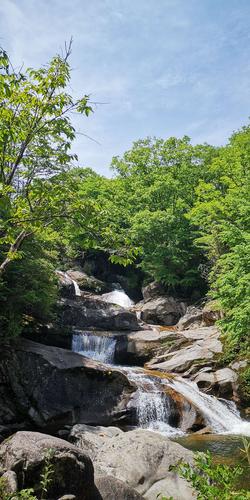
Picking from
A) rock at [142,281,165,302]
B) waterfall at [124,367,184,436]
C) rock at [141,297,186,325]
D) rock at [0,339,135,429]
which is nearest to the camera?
rock at [0,339,135,429]

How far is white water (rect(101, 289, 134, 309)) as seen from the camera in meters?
31.4

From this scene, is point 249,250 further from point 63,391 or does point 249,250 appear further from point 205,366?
point 63,391

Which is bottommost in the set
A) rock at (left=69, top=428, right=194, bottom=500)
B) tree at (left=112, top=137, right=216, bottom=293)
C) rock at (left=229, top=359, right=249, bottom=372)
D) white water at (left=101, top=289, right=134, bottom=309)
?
rock at (left=69, top=428, right=194, bottom=500)

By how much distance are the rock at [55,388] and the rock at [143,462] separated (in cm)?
493

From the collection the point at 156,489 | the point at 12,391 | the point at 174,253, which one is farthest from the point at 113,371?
the point at 174,253

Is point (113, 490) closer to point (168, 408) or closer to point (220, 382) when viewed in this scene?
point (168, 408)

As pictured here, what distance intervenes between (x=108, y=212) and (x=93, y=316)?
19.5m

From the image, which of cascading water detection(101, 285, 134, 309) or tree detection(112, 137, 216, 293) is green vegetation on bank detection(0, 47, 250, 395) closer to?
tree detection(112, 137, 216, 293)

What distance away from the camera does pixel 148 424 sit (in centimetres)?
1465

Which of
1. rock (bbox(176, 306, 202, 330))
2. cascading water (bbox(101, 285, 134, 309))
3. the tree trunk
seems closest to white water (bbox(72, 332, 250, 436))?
rock (bbox(176, 306, 202, 330))

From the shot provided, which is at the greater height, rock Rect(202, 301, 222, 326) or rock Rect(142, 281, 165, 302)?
rock Rect(142, 281, 165, 302)

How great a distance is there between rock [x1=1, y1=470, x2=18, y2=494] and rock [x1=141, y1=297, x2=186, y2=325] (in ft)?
74.9

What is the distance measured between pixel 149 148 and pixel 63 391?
3023cm

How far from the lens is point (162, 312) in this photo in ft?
92.7
